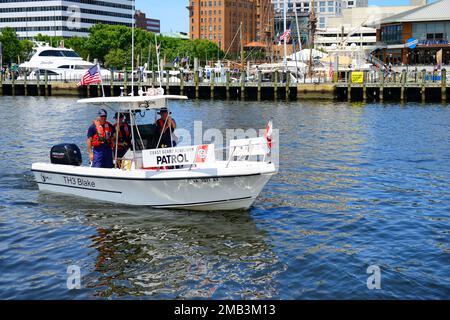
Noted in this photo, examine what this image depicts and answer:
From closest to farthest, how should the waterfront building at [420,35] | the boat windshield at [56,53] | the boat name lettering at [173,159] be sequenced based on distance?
the boat name lettering at [173,159], the boat windshield at [56,53], the waterfront building at [420,35]

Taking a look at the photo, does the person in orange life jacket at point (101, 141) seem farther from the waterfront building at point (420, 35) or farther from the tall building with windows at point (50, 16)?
the tall building with windows at point (50, 16)

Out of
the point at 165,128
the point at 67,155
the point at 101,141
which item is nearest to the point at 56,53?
the point at 67,155

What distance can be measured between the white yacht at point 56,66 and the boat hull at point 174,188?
6518 centimetres

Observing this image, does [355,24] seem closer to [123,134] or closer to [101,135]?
[123,134]

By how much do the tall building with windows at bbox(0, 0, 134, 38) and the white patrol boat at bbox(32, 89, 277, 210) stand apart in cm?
15103

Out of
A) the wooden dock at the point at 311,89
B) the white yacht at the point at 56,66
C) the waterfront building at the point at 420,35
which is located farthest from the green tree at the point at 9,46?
the waterfront building at the point at 420,35

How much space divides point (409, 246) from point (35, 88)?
232ft

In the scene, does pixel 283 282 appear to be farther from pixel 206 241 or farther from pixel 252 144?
pixel 252 144

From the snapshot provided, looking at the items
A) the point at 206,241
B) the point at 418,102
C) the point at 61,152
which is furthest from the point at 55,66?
the point at 206,241

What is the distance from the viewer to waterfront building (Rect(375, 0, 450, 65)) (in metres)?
95.7

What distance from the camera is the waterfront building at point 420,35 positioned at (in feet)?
314
